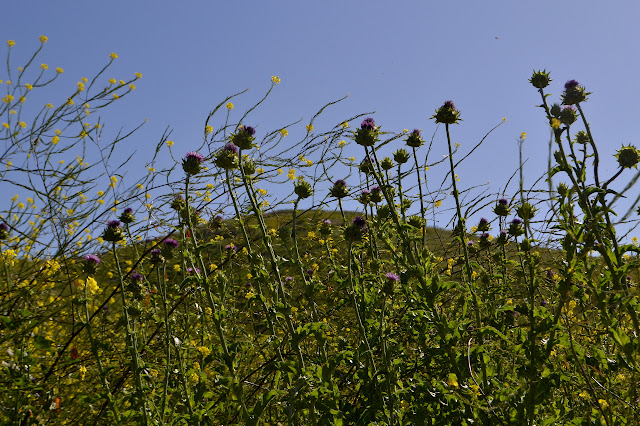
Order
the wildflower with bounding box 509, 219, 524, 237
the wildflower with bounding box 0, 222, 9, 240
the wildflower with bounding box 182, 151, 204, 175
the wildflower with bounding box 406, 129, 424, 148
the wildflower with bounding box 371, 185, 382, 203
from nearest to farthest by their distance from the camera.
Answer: the wildflower with bounding box 182, 151, 204, 175 < the wildflower with bounding box 406, 129, 424, 148 < the wildflower with bounding box 0, 222, 9, 240 < the wildflower with bounding box 371, 185, 382, 203 < the wildflower with bounding box 509, 219, 524, 237

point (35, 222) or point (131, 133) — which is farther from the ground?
point (131, 133)

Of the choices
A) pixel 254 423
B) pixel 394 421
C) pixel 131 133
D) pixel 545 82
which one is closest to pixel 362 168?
pixel 545 82

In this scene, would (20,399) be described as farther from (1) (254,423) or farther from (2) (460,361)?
(2) (460,361)

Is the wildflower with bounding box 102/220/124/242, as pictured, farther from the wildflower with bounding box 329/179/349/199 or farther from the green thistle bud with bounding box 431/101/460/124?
the green thistle bud with bounding box 431/101/460/124

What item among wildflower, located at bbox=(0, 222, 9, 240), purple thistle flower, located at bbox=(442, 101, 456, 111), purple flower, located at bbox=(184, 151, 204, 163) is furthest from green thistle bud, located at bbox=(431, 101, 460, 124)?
wildflower, located at bbox=(0, 222, 9, 240)

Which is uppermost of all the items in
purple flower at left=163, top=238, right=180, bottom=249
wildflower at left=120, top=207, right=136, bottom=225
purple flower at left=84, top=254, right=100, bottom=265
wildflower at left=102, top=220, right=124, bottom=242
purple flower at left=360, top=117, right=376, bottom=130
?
purple flower at left=360, top=117, right=376, bottom=130

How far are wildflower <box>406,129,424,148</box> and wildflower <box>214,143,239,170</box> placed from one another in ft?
5.06

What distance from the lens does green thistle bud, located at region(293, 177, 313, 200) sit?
4.30 metres

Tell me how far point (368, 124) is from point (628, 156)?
68.0 inches

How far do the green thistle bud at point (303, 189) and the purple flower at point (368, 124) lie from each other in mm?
705

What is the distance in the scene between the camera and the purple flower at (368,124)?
3.90m

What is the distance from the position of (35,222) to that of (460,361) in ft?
13.3

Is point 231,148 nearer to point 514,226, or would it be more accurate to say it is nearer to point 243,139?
point 243,139

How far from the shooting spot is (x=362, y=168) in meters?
4.48
